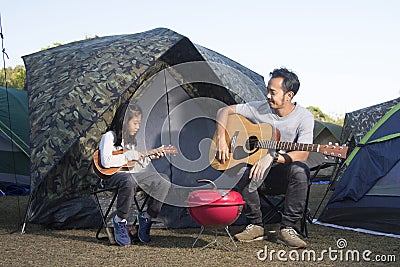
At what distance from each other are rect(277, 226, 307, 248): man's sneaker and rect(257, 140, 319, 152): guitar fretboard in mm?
544

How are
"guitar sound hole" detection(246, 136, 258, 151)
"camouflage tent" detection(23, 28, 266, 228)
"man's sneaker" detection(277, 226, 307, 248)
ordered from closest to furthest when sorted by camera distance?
1. "man's sneaker" detection(277, 226, 307, 248)
2. "guitar sound hole" detection(246, 136, 258, 151)
3. "camouflage tent" detection(23, 28, 266, 228)

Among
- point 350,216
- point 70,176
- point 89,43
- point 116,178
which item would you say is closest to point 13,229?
point 70,176

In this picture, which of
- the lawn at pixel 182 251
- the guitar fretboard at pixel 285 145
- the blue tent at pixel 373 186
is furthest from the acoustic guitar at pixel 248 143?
the blue tent at pixel 373 186

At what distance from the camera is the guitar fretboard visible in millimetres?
3933

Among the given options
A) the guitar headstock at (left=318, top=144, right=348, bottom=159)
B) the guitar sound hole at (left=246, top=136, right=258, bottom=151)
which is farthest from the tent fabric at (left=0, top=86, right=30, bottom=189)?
the guitar headstock at (left=318, top=144, right=348, bottom=159)

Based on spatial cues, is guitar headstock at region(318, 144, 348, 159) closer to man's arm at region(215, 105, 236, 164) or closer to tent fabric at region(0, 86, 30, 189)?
man's arm at region(215, 105, 236, 164)

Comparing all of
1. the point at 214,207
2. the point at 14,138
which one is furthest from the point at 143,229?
the point at 14,138

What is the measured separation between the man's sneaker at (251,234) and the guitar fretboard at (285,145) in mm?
566

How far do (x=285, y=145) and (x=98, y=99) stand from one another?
1.56 m

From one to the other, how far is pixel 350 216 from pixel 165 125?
1.91 m

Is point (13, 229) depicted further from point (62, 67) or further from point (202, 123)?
point (202, 123)

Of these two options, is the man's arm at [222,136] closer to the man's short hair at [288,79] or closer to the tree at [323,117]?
the man's short hair at [288,79]

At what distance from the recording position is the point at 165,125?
5488 mm

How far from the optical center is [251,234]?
4.02 m
